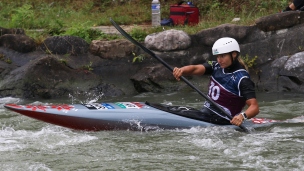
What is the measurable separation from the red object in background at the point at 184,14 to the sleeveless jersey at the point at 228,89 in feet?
17.3

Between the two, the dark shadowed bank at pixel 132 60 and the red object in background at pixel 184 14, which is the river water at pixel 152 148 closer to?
the dark shadowed bank at pixel 132 60

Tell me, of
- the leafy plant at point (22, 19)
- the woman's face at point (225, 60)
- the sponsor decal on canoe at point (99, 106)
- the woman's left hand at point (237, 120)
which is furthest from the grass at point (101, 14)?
the woman's left hand at point (237, 120)

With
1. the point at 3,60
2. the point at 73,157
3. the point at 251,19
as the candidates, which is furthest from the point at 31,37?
the point at 73,157

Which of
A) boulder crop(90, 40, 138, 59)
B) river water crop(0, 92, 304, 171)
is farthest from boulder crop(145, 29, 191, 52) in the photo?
river water crop(0, 92, 304, 171)

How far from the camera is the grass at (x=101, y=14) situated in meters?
12.3

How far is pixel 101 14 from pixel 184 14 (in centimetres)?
258

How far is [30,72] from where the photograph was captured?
1087 cm

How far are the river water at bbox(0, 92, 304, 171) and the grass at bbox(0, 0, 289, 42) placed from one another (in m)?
4.01

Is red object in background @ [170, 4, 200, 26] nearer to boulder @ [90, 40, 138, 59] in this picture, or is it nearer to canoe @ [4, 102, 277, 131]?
boulder @ [90, 40, 138, 59]

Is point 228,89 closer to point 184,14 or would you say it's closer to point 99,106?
point 99,106

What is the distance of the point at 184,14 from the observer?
13.0 m

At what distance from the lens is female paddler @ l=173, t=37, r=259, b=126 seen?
7.42m

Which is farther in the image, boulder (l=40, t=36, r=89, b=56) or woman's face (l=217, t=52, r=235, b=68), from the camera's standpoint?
boulder (l=40, t=36, r=89, b=56)

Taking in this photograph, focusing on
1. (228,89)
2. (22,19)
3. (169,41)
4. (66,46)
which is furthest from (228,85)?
(22,19)
